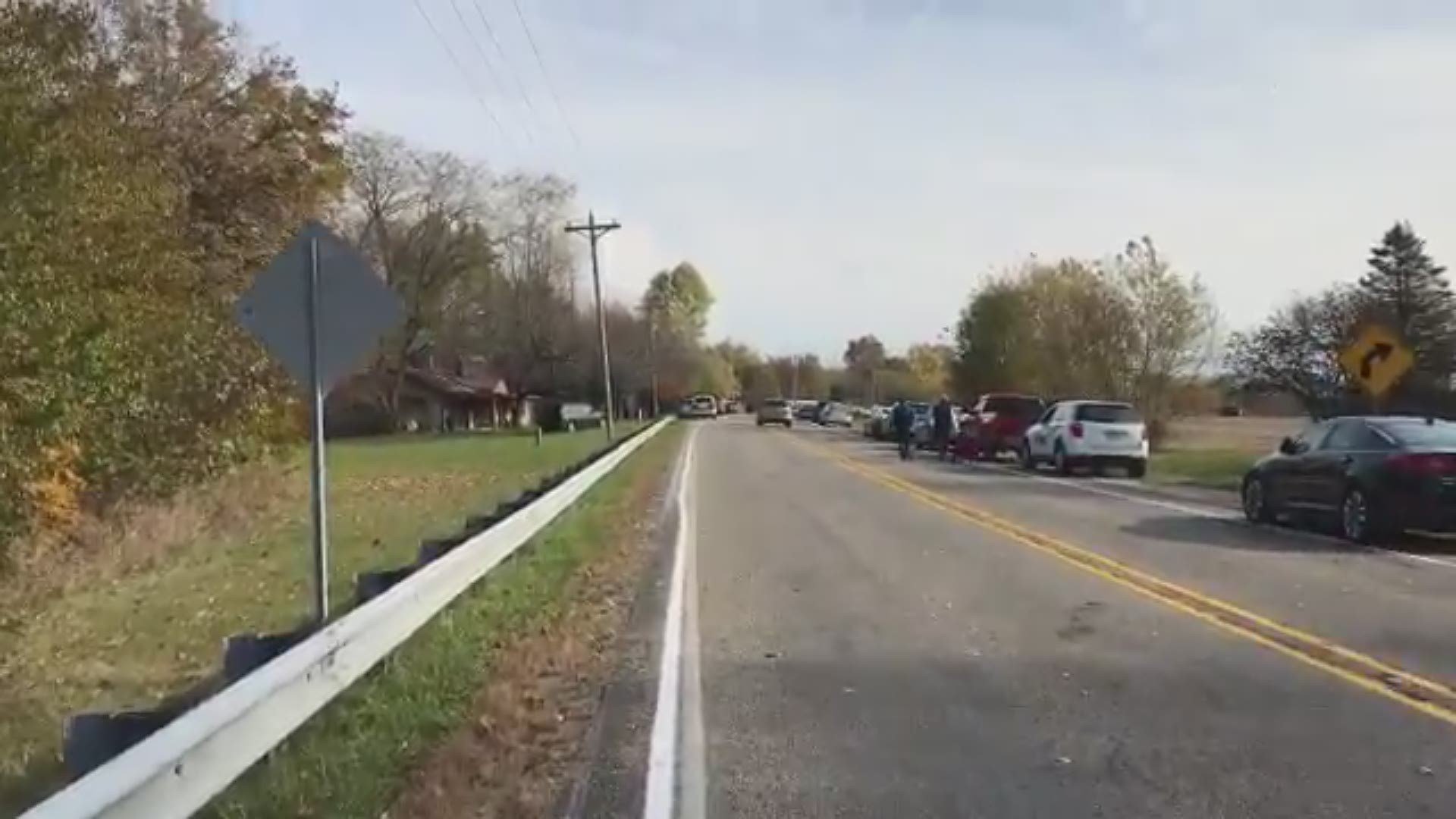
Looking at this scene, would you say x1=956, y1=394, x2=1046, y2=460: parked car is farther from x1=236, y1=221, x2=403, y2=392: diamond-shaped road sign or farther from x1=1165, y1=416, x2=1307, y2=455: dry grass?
x1=236, y1=221, x2=403, y2=392: diamond-shaped road sign

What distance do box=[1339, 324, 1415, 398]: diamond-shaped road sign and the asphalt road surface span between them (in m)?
8.54

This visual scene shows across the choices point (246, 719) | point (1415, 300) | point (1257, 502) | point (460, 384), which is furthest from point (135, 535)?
point (460, 384)

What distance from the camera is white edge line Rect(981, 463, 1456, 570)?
17359 millimetres

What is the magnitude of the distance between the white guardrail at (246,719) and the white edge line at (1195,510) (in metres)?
11.1

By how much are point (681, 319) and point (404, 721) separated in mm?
145045

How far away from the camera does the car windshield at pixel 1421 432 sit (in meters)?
18.8

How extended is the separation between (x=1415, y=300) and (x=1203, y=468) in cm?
2224


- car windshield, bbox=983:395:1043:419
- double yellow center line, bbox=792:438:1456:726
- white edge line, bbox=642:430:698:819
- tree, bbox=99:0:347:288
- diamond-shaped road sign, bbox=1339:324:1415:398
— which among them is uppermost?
tree, bbox=99:0:347:288

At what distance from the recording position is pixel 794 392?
610 ft

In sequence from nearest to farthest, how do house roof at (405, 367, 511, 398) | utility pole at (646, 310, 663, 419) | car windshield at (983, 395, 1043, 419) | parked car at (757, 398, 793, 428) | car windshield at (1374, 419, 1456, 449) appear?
car windshield at (1374, 419, 1456, 449) < car windshield at (983, 395, 1043, 419) < parked car at (757, 398, 793, 428) < house roof at (405, 367, 511, 398) < utility pole at (646, 310, 663, 419)

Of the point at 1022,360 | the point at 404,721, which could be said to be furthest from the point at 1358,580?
the point at 1022,360

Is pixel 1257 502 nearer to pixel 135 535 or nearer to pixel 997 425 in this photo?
pixel 135 535

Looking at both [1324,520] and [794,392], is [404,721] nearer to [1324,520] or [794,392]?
[1324,520]

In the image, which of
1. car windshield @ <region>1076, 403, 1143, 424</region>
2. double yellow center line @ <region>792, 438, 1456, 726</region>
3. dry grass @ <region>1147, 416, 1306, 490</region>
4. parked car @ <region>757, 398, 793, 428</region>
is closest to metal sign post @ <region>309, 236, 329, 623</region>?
double yellow center line @ <region>792, 438, 1456, 726</region>
